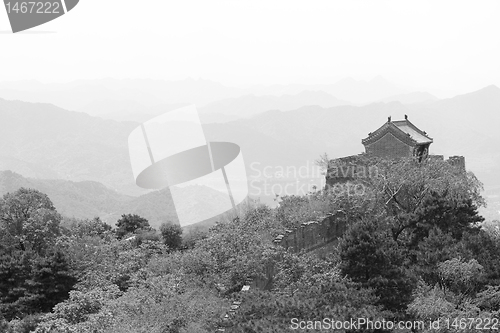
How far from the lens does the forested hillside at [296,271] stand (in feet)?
35.7

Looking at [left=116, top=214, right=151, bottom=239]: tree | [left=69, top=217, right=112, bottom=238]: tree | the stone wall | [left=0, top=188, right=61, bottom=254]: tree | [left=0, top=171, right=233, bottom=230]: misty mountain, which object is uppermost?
the stone wall

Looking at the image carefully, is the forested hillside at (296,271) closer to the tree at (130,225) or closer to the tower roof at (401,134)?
the tower roof at (401,134)

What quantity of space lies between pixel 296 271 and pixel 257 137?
127695 millimetres

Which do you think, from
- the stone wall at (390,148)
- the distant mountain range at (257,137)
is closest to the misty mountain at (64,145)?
the distant mountain range at (257,137)

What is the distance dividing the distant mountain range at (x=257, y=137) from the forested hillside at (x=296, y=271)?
88845 mm

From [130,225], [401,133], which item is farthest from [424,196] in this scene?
[130,225]

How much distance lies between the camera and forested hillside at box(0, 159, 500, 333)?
10867mm

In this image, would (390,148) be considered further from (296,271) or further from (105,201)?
(105,201)

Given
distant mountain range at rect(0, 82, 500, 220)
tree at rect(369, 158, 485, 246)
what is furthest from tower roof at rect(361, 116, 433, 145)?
distant mountain range at rect(0, 82, 500, 220)

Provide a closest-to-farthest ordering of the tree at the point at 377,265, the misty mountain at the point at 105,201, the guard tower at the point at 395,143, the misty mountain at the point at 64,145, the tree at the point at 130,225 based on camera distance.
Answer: the tree at the point at 377,265 < the guard tower at the point at 395,143 < the tree at the point at 130,225 < the misty mountain at the point at 105,201 < the misty mountain at the point at 64,145

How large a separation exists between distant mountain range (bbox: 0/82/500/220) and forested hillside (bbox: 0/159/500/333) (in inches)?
3498

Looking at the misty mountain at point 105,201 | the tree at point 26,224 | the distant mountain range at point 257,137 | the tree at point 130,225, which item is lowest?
the distant mountain range at point 257,137

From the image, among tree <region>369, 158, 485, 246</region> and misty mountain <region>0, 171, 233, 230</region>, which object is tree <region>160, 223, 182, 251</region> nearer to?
tree <region>369, 158, 485, 246</region>

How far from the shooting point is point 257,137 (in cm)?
14062
